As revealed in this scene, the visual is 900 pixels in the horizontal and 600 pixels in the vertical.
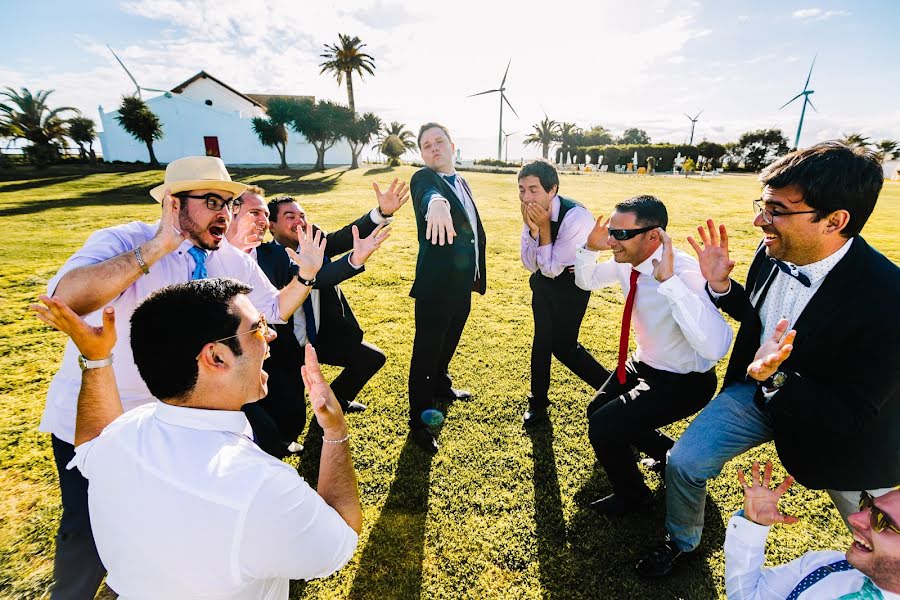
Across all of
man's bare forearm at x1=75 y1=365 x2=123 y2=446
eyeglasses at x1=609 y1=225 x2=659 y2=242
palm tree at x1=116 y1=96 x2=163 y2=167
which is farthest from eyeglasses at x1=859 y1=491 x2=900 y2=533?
palm tree at x1=116 y1=96 x2=163 y2=167

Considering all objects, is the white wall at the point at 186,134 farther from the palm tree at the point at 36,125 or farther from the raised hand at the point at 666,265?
the raised hand at the point at 666,265

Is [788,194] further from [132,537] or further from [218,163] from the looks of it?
[218,163]

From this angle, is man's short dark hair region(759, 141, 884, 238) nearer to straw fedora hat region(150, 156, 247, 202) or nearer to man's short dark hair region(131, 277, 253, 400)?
man's short dark hair region(131, 277, 253, 400)

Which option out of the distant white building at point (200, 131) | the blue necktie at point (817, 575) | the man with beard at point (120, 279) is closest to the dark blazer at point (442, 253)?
the man with beard at point (120, 279)

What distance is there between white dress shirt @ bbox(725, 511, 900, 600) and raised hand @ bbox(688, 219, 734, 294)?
167cm

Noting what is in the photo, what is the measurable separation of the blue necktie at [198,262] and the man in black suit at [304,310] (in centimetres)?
75

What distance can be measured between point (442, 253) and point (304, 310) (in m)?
1.43

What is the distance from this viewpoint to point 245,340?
1821mm

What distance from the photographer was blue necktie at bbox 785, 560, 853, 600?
67.1 inches

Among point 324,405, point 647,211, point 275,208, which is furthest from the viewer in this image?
point 275,208

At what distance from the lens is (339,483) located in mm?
1793

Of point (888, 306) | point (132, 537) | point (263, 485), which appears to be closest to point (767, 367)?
point (888, 306)

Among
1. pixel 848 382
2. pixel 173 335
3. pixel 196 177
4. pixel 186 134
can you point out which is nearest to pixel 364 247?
pixel 196 177

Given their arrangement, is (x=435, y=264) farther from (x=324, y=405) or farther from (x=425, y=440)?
(x=324, y=405)
